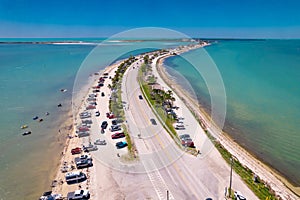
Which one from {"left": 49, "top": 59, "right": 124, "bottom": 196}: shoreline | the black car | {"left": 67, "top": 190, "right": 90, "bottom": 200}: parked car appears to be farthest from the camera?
the black car

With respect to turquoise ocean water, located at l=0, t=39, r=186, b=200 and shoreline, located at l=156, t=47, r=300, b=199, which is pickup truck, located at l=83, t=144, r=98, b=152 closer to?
turquoise ocean water, located at l=0, t=39, r=186, b=200

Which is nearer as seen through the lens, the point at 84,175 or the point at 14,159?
the point at 84,175

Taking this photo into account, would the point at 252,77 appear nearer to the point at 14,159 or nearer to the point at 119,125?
the point at 119,125

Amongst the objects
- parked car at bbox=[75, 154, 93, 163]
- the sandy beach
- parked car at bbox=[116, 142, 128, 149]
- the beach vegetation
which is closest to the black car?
the sandy beach

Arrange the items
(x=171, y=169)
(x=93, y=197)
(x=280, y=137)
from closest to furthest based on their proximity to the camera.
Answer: (x=93, y=197)
(x=171, y=169)
(x=280, y=137)

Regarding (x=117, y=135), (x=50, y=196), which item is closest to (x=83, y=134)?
(x=117, y=135)

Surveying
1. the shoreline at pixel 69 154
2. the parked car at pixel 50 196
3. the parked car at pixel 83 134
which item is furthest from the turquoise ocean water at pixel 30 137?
the parked car at pixel 83 134

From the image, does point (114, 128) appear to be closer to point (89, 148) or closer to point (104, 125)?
point (104, 125)

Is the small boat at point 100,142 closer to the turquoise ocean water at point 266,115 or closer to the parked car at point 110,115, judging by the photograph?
the parked car at point 110,115

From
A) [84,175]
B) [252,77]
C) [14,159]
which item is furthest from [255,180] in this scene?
[252,77]
